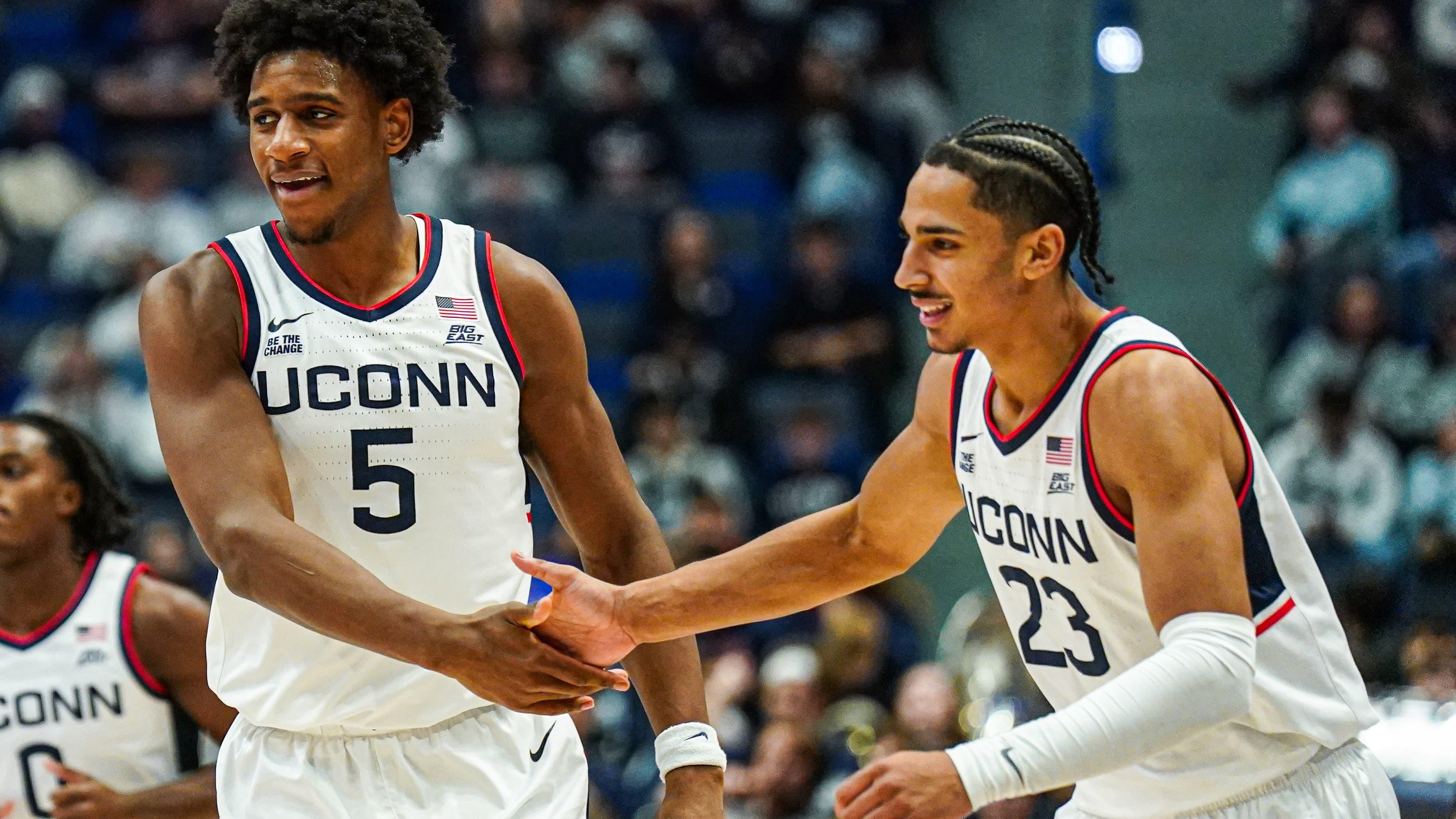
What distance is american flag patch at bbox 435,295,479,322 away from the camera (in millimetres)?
3994

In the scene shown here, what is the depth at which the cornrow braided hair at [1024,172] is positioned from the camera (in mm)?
3816

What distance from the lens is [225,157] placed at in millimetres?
12227

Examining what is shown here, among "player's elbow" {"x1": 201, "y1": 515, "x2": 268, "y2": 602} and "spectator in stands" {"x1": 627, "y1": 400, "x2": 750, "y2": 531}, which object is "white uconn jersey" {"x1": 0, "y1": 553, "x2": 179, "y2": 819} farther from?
"spectator in stands" {"x1": 627, "y1": 400, "x2": 750, "y2": 531}

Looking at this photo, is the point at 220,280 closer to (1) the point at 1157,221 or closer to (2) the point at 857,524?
(2) the point at 857,524

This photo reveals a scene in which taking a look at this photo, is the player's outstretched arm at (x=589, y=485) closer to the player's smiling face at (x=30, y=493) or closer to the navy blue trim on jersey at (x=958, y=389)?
the navy blue trim on jersey at (x=958, y=389)

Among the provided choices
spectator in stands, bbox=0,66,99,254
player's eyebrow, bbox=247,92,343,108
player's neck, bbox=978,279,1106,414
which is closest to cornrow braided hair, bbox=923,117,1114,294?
player's neck, bbox=978,279,1106,414

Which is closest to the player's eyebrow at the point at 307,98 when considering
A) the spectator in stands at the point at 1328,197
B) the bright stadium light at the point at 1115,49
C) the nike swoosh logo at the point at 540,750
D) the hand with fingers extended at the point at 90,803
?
the nike swoosh logo at the point at 540,750

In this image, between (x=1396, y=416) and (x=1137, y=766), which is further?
(x=1396, y=416)

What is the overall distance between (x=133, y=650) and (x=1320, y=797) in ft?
11.0

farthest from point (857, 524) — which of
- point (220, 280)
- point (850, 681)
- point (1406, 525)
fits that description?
point (1406, 525)

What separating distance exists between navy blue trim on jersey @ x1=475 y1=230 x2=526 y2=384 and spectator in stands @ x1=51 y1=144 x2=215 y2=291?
8.04 m

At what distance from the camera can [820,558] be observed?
171 inches

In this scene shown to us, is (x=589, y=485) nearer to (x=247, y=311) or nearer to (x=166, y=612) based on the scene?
(x=247, y=311)

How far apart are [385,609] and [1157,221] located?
28.2 ft
